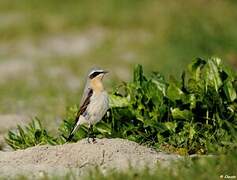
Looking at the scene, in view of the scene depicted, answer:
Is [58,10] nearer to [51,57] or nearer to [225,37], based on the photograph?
[51,57]

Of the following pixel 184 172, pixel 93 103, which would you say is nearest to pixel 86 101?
pixel 93 103

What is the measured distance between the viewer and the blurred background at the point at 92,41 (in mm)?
14945

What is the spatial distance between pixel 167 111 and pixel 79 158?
4.69ft

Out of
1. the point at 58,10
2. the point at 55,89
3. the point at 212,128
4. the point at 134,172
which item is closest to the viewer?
the point at 134,172

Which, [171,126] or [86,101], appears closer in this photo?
[86,101]

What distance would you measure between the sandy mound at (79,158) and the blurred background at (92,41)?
4.37 metres

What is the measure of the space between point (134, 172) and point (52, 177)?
64 centimetres

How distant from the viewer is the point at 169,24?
17.9 metres

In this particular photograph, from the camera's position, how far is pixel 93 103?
27.3ft

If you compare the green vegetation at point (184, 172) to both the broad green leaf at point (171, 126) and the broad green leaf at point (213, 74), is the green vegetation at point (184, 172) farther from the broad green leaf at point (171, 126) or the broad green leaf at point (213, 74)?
the broad green leaf at point (213, 74)

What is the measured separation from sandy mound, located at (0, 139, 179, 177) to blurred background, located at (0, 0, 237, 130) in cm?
437

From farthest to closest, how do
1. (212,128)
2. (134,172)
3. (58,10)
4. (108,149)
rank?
(58,10) < (212,128) < (108,149) < (134,172)

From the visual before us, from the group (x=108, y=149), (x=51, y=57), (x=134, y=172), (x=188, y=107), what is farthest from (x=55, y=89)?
(x=134, y=172)

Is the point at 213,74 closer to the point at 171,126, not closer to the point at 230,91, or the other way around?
the point at 230,91
